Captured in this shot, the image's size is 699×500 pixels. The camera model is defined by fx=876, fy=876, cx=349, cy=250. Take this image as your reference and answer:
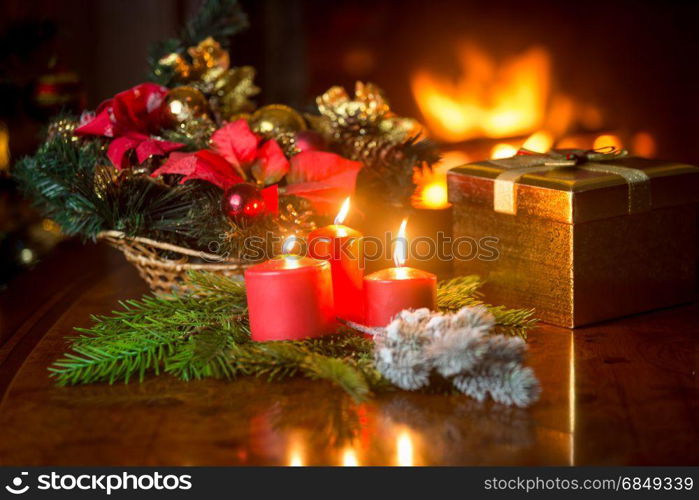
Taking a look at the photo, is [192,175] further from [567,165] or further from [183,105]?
[567,165]

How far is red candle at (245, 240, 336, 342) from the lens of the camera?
31.2 inches

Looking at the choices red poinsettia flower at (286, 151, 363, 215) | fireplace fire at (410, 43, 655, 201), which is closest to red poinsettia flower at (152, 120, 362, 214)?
red poinsettia flower at (286, 151, 363, 215)

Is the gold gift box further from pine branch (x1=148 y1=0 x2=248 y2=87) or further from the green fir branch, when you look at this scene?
pine branch (x1=148 y1=0 x2=248 y2=87)

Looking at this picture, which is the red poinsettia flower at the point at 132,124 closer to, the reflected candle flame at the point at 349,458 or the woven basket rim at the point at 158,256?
the woven basket rim at the point at 158,256

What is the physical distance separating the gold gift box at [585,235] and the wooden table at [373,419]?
0.07 m

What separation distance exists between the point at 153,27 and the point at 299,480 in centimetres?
143

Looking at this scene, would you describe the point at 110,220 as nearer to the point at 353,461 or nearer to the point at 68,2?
the point at 353,461

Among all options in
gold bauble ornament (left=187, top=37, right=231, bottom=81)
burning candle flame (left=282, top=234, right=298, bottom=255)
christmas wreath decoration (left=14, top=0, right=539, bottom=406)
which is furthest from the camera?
gold bauble ornament (left=187, top=37, right=231, bottom=81)

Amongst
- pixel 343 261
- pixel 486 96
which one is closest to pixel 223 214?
pixel 343 261

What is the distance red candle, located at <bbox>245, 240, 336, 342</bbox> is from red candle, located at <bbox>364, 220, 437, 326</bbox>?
4 centimetres

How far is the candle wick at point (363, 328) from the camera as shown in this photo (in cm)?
80

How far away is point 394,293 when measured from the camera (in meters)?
0.81

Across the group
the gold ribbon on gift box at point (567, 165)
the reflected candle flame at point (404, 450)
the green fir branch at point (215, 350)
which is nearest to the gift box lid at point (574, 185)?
the gold ribbon on gift box at point (567, 165)

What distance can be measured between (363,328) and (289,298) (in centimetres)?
8
